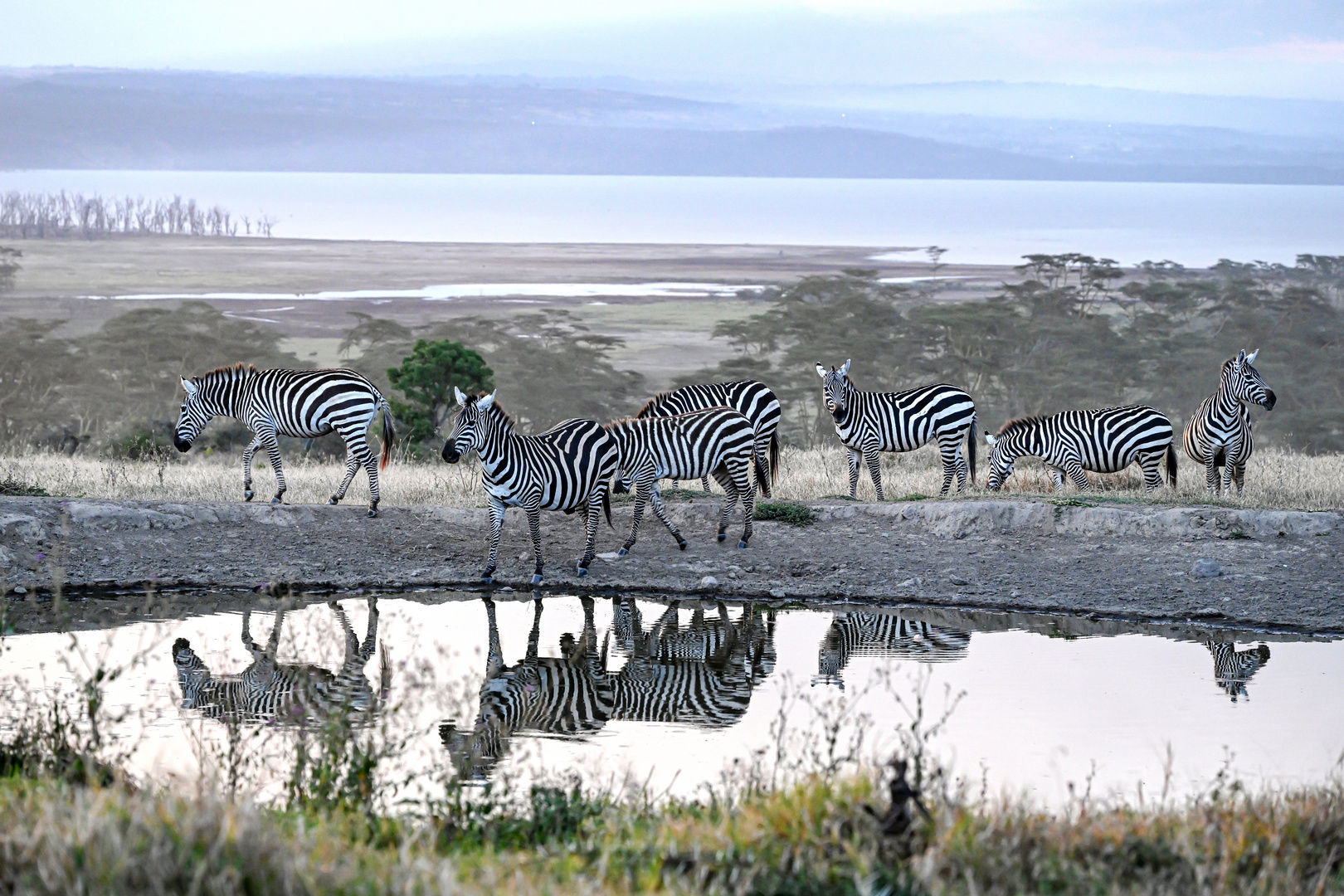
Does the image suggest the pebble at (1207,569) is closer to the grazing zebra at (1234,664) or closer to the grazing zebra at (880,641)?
the grazing zebra at (1234,664)

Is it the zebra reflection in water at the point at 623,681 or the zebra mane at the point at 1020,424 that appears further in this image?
the zebra mane at the point at 1020,424

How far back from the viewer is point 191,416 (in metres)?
17.9

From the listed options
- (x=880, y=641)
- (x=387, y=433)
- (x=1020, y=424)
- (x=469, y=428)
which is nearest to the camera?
(x=880, y=641)

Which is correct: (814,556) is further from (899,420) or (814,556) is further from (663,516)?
(899,420)

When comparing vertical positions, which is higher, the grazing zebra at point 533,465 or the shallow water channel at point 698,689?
the grazing zebra at point 533,465

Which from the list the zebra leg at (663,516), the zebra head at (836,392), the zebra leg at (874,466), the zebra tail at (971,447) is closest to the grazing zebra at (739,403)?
the zebra head at (836,392)

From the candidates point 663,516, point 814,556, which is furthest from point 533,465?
point 814,556

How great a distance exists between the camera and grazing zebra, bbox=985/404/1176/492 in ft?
60.3

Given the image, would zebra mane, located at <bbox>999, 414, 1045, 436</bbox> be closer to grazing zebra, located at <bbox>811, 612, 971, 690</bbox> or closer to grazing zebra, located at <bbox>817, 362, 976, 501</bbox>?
grazing zebra, located at <bbox>817, 362, 976, 501</bbox>

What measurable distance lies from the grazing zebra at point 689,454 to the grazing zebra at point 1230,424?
6.30m

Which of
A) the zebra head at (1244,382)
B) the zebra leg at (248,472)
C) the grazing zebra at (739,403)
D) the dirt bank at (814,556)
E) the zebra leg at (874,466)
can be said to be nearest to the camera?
the dirt bank at (814,556)

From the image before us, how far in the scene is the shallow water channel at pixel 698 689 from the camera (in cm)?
902

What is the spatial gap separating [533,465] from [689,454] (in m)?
2.14

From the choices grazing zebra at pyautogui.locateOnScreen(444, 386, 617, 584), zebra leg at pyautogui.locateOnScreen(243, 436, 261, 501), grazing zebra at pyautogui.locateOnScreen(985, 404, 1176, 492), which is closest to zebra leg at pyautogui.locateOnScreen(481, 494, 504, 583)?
grazing zebra at pyautogui.locateOnScreen(444, 386, 617, 584)
